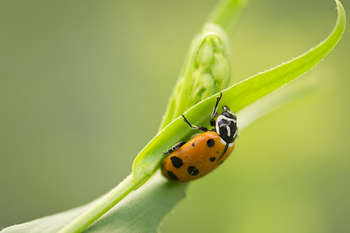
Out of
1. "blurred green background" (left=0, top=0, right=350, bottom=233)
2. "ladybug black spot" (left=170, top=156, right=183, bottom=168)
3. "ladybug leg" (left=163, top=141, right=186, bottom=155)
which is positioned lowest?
"blurred green background" (left=0, top=0, right=350, bottom=233)

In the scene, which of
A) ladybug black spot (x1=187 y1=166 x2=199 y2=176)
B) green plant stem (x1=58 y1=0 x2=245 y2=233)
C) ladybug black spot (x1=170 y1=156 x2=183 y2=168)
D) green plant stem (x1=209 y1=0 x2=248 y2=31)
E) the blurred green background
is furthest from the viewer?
the blurred green background

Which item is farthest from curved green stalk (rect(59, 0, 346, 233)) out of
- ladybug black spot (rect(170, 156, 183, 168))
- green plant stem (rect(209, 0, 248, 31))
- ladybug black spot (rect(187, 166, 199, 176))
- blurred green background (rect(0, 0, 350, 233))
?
blurred green background (rect(0, 0, 350, 233))

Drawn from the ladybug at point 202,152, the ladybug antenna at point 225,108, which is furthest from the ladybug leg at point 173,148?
the ladybug antenna at point 225,108

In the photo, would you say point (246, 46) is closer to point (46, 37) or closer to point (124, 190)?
point (46, 37)

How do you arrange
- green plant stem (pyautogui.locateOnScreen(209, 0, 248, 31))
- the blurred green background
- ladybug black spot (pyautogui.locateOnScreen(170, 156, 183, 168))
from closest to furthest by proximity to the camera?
ladybug black spot (pyautogui.locateOnScreen(170, 156, 183, 168)) < green plant stem (pyautogui.locateOnScreen(209, 0, 248, 31)) < the blurred green background

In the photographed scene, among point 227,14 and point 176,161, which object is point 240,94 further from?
point 227,14

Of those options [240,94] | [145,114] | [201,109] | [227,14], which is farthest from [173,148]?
[145,114]

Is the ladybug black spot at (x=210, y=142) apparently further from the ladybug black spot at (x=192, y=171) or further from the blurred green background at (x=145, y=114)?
the blurred green background at (x=145, y=114)

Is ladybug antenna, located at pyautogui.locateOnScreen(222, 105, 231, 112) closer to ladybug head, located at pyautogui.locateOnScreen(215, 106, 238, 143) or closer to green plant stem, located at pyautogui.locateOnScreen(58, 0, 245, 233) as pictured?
ladybug head, located at pyautogui.locateOnScreen(215, 106, 238, 143)

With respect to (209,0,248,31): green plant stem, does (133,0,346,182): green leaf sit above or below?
below
